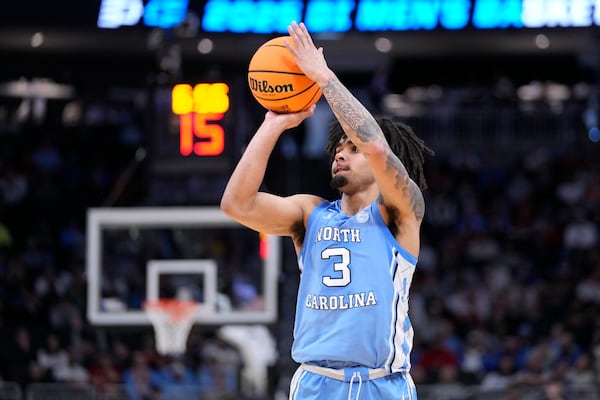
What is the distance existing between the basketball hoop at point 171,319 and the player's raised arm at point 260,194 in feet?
21.8

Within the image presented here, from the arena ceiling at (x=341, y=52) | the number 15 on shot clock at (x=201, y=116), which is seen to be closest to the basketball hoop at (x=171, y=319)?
the number 15 on shot clock at (x=201, y=116)

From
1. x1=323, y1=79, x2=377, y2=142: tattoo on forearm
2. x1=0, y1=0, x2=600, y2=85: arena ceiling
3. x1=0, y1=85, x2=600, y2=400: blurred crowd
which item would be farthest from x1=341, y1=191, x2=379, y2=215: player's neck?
x1=0, y1=0, x2=600, y2=85: arena ceiling

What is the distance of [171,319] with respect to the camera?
12.0m

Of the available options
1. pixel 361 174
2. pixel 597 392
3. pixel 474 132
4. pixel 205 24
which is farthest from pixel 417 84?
pixel 361 174

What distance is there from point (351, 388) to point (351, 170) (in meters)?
0.98

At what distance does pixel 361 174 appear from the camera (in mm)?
5332

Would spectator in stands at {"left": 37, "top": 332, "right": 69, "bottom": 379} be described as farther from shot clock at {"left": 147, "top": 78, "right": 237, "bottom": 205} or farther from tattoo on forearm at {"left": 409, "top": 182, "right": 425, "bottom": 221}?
tattoo on forearm at {"left": 409, "top": 182, "right": 425, "bottom": 221}

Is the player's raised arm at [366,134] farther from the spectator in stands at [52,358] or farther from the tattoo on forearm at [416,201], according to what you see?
the spectator in stands at [52,358]

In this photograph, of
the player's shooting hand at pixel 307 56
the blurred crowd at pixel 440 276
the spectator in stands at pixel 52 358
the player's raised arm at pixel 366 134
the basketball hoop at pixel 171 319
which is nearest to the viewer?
the player's raised arm at pixel 366 134

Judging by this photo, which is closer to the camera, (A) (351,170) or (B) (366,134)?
(B) (366,134)

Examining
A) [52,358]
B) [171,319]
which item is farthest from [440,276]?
[171,319]

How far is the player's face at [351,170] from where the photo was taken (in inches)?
209

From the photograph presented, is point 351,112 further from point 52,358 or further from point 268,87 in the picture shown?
point 52,358

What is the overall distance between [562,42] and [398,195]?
1631 centimetres
